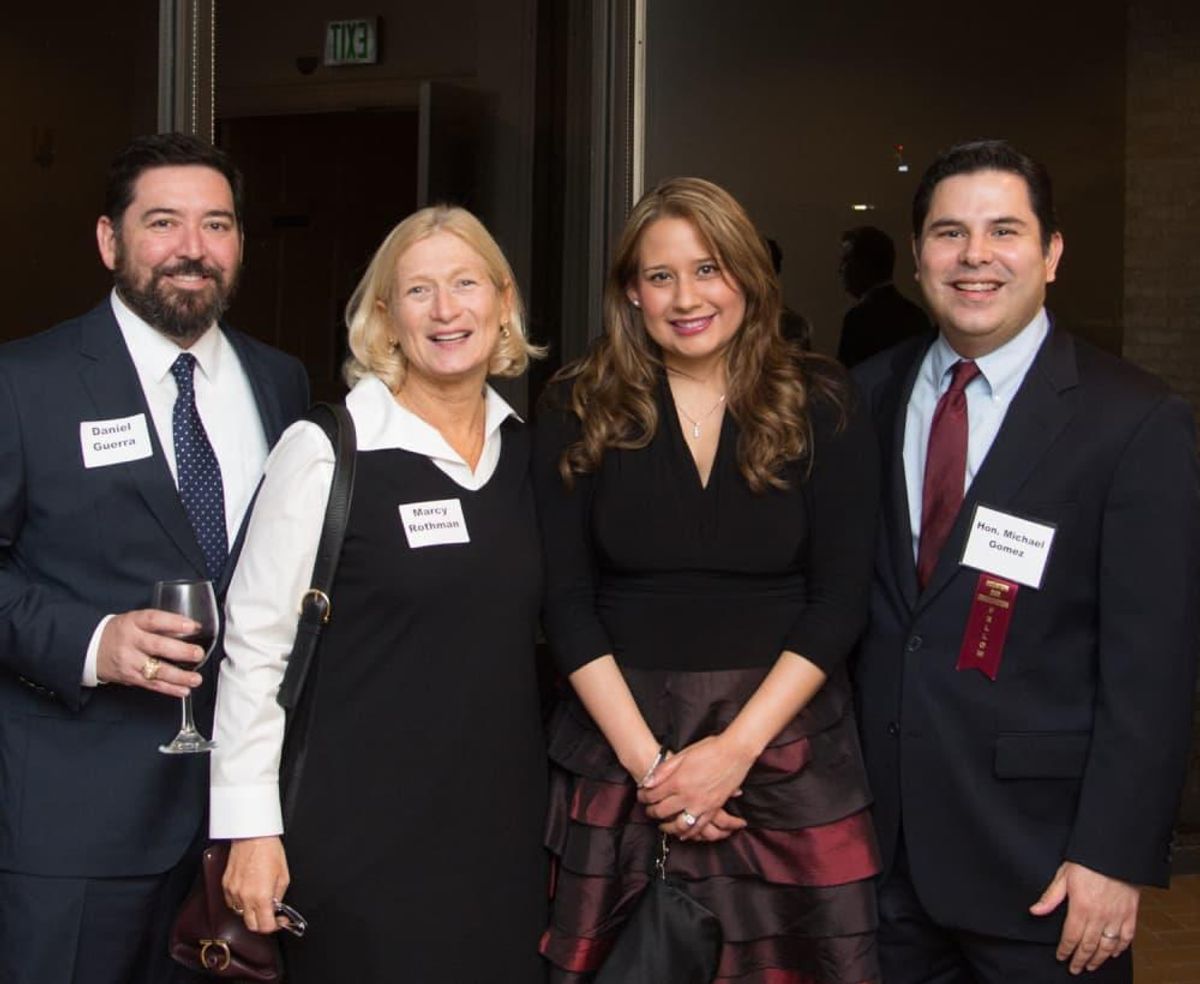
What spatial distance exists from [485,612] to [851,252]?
9.55 ft

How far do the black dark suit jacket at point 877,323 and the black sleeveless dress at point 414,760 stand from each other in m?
2.63

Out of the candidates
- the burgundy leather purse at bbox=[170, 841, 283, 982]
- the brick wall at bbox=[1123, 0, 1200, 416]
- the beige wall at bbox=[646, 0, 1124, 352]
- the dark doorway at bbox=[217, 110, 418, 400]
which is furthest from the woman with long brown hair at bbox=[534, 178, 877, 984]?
the brick wall at bbox=[1123, 0, 1200, 416]

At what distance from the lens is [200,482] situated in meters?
2.66

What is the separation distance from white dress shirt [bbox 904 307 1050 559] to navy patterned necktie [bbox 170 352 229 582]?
1188mm

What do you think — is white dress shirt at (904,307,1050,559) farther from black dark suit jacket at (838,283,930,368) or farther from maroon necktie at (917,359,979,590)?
black dark suit jacket at (838,283,930,368)

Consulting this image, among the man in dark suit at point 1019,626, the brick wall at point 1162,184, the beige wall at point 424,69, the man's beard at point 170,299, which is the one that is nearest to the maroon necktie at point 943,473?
the man in dark suit at point 1019,626

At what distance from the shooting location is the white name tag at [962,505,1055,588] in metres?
2.46

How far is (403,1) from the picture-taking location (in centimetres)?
458

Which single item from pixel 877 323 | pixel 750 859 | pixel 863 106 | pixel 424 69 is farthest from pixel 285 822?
pixel 863 106

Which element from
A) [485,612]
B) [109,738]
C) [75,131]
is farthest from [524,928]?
[75,131]

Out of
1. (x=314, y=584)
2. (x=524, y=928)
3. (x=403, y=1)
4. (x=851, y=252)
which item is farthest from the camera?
(x=851, y=252)

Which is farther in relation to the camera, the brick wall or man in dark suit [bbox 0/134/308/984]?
the brick wall

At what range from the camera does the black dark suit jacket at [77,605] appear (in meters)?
2.54

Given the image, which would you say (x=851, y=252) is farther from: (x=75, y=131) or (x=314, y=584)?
(x=314, y=584)
